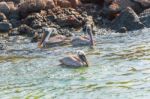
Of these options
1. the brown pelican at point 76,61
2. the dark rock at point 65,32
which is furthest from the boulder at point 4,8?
the brown pelican at point 76,61

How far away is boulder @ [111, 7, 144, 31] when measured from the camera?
29.1 meters

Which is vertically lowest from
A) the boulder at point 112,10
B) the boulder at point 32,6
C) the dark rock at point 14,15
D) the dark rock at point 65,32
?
the dark rock at point 65,32

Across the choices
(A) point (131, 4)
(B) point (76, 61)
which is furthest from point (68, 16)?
(B) point (76, 61)

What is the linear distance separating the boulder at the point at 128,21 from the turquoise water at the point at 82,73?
11.2ft

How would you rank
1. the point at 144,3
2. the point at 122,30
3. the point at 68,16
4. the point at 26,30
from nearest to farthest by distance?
the point at 122,30
the point at 26,30
the point at 68,16
the point at 144,3

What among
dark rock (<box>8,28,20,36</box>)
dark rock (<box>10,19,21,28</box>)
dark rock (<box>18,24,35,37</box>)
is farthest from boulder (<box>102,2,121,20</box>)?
dark rock (<box>8,28,20,36</box>)

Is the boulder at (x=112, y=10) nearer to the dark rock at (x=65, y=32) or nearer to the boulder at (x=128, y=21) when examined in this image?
the boulder at (x=128, y=21)

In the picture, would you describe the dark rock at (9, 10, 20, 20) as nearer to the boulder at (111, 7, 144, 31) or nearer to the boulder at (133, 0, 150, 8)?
the boulder at (111, 7, 144, 31)

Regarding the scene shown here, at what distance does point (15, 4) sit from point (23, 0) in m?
0.58

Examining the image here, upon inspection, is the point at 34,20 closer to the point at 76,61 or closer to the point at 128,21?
the point at 128,21

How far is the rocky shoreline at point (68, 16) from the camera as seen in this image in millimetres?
29422

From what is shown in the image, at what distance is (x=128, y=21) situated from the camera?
29250mm

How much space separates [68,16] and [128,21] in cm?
354

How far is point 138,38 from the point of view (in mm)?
25734
